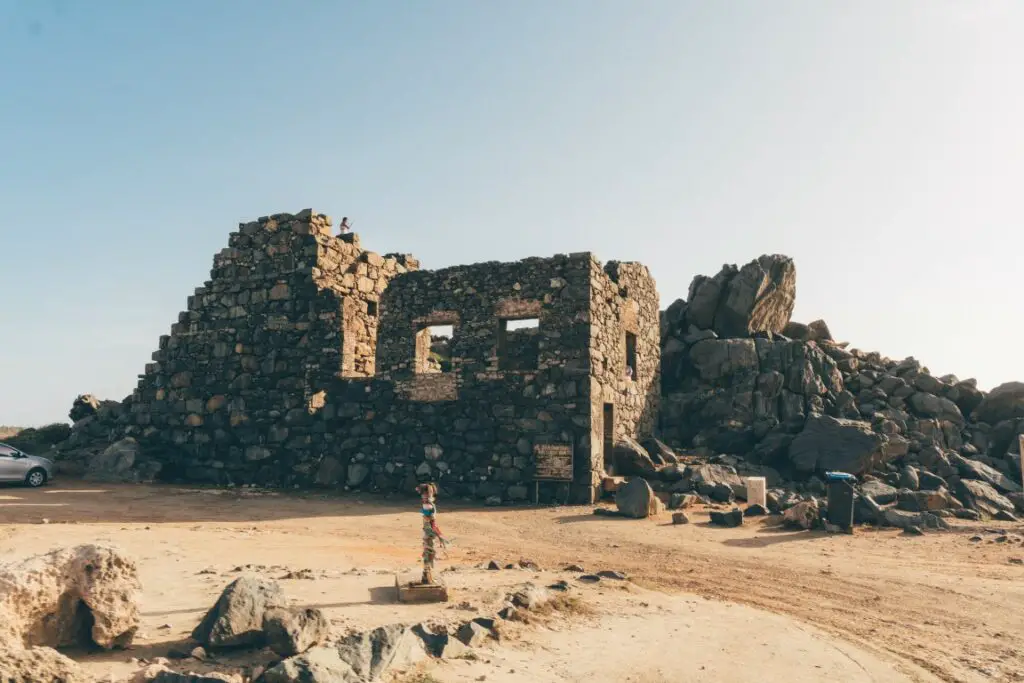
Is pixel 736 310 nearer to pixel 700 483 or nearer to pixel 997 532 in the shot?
pixel 700 483

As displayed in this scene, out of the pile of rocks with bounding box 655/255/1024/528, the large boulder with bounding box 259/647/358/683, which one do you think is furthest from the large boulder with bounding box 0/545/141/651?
the pile of rocks with bounding box 655/255/1024/528

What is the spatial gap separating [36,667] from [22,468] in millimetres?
14427

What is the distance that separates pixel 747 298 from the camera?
22859mm

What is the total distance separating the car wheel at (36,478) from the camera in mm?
16244

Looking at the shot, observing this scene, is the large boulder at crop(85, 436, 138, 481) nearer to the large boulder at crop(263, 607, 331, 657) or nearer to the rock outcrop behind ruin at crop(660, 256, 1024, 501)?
the large boulder at crop(263, 607, 331, 657)

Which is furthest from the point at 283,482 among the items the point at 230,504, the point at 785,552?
the point at 785,552

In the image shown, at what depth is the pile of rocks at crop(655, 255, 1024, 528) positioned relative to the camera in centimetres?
1602

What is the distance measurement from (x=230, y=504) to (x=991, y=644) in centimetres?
1299

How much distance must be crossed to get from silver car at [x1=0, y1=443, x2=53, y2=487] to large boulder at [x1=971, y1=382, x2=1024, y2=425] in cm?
2471

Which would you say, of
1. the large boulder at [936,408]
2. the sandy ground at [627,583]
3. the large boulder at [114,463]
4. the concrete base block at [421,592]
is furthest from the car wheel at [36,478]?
the large boulder at [936,408]

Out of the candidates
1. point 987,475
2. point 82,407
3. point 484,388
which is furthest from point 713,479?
point 82,407

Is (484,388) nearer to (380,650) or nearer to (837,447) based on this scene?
(837,447)

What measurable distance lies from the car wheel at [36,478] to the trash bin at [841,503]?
17084 millimetres

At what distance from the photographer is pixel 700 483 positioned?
49.9ft
